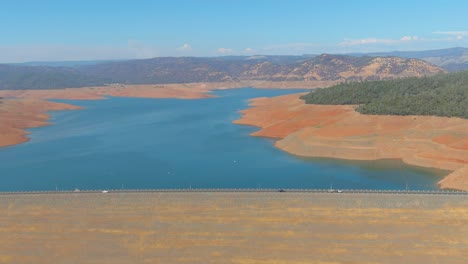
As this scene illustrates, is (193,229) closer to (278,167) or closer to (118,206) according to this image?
(118,206)

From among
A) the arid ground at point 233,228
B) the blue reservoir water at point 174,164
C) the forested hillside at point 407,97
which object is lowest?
the blue reservoir water at point 174,164

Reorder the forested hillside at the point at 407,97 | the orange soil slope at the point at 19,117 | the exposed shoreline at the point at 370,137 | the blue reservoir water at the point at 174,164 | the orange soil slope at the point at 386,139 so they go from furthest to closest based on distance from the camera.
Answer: the orange soil slope at the point at 19,117 → the forested hillside at the point at 407,97 → the exposed shoreline at the point at 370,137 → the orange soil slope at the point at 386,139 → the blue reservoir water at the point at 174,164

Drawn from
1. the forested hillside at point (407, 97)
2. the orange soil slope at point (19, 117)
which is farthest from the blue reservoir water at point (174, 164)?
the forested hillside at point (407, 97)

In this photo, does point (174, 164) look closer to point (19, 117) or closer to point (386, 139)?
point (386, 139)

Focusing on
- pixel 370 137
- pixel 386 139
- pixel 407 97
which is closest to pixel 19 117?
pixel 370 137

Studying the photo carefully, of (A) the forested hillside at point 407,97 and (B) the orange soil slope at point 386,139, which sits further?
(A) the forested hillside at point 407,97

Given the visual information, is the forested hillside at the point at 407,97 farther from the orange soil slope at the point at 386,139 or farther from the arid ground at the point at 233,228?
the arid ground at the point at 233,228
